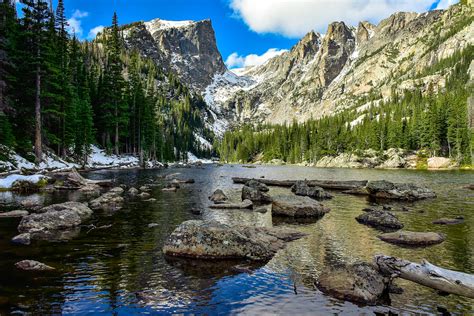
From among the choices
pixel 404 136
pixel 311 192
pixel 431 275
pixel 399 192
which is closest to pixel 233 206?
pixel 311 192

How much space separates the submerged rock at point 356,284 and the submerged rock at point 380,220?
35.7 ft

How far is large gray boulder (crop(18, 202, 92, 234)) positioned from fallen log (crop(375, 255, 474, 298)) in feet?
54.3

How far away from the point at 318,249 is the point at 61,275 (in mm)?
10928

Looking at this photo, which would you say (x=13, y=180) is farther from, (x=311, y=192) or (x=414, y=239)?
(x=414, y=239)

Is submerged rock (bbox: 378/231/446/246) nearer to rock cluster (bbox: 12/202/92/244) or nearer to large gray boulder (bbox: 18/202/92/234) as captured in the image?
rock cluster (bbox: 12/202/92/244)

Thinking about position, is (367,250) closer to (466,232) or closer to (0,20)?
(466,232)

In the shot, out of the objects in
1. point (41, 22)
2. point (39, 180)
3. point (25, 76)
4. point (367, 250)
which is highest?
point (41, 22)

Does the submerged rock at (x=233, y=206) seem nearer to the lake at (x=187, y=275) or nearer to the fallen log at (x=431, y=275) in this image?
the lake at (x=187, y=275)

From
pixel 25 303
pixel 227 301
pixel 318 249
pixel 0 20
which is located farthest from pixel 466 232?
pixel 0 20

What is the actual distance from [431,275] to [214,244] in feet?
26.3

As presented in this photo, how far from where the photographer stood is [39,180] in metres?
34.0

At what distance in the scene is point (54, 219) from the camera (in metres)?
17.9

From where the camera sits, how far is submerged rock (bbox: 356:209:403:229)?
2028 cm

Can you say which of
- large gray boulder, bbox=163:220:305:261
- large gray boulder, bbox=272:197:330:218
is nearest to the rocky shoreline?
large gray boulder, bbox=272:197:330:218
